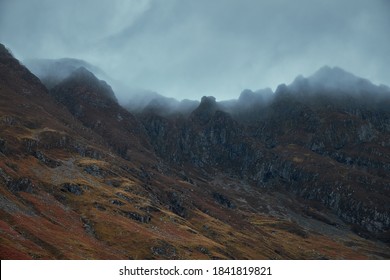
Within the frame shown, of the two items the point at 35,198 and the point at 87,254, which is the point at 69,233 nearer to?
the point at 87,254

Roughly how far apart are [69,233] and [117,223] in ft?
122

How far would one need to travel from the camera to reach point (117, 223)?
183375 millimetres

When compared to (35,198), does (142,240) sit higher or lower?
lower

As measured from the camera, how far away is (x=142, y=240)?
173 m
